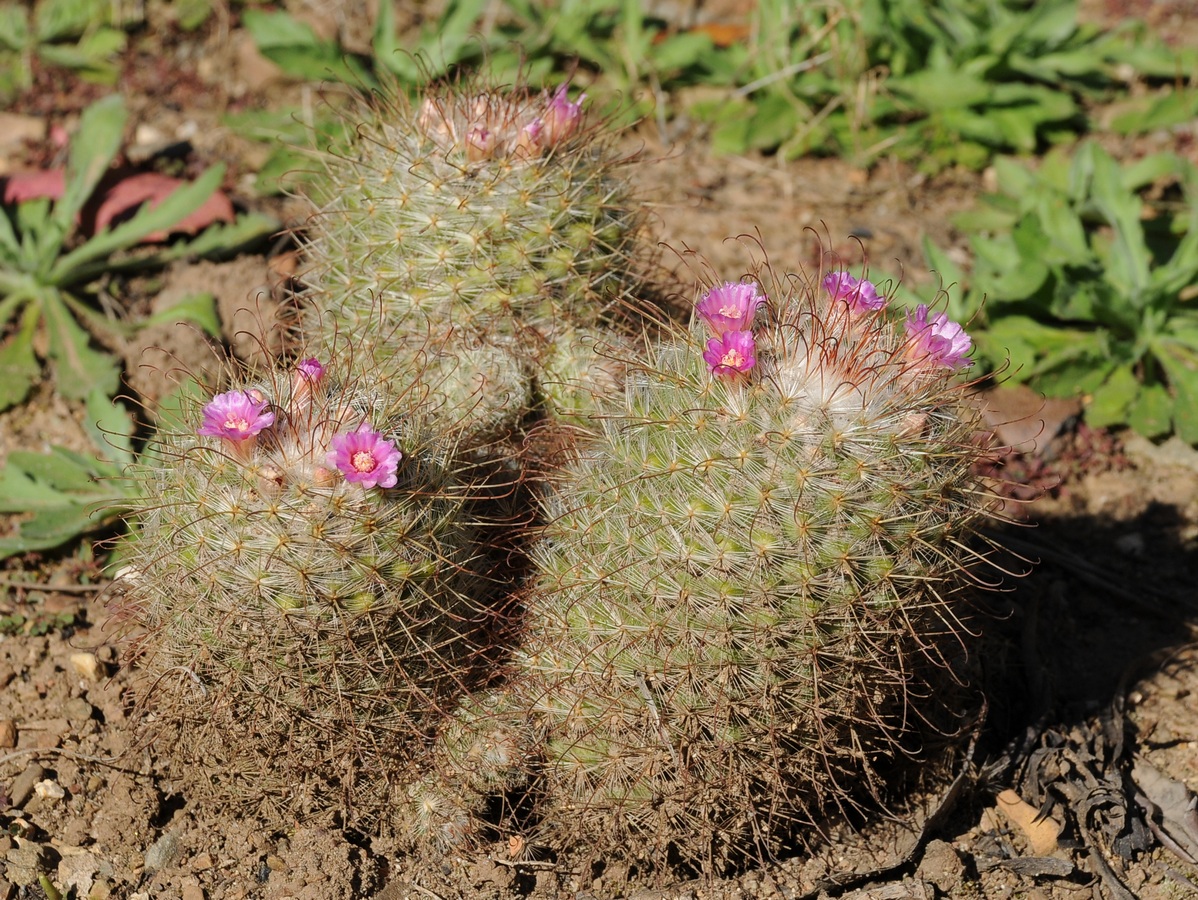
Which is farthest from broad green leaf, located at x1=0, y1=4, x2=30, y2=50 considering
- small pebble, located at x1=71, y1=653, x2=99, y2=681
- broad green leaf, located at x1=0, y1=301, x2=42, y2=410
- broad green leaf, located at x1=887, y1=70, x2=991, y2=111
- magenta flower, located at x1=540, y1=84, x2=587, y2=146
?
broad green leaf, located at x1=887, y1=70, x2=991, y2=111

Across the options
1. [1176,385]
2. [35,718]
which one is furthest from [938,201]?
[35,718]

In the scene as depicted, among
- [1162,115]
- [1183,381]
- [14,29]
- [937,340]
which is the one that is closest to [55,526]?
[937,340]

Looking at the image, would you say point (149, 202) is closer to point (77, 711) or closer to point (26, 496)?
point (26, 496)

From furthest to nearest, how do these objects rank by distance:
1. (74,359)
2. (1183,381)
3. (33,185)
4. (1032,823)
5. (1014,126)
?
(1014,126) → (33,185) → (1183,381) → (74,359) → (1032,823)

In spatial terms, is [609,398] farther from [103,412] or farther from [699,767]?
[103,412]

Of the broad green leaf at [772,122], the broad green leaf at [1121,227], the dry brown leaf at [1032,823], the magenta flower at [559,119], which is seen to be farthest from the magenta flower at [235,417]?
the broad green leaf at [772,122]
